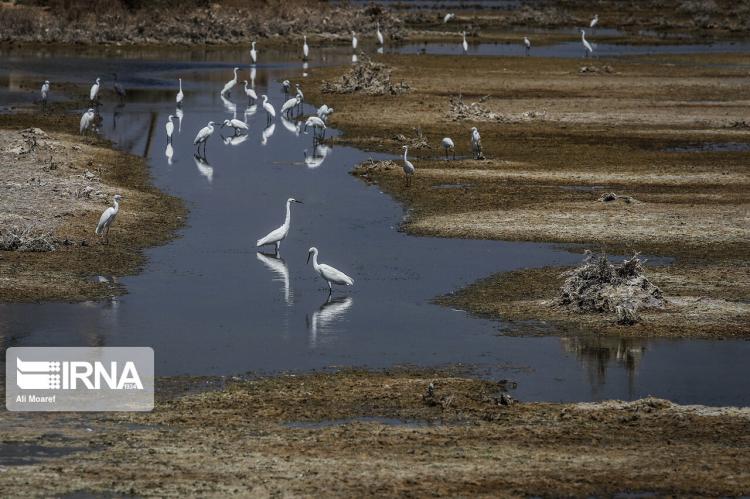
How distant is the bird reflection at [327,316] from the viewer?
18953mm

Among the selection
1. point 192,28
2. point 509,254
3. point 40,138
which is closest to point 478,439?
point 509,254

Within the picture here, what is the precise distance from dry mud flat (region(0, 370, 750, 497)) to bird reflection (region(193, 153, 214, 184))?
1796cm

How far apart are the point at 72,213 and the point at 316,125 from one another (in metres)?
14.7

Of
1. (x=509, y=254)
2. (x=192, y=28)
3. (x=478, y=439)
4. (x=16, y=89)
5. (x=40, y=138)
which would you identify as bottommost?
(x=478, y=439)

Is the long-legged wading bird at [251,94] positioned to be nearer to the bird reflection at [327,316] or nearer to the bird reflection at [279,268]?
the bird reflection at [279,268]

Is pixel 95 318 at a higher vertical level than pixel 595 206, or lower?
lower

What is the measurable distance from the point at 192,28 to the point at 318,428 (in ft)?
226

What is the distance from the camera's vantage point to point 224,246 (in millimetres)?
24953

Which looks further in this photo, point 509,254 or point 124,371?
point 509,254

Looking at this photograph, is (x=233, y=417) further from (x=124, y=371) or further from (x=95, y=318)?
(x=95, y=318)

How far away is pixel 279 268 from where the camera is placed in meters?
23.2

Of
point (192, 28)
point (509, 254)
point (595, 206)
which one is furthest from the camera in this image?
point (192, 28)

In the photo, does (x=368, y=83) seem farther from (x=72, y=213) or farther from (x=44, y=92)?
(x=72, y=213)

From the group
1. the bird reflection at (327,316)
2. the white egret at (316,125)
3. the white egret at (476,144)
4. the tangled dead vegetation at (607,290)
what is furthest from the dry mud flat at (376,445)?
the white egret at (316,125)
